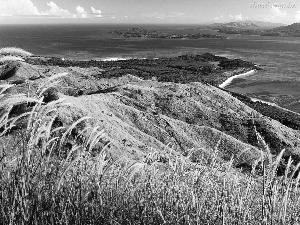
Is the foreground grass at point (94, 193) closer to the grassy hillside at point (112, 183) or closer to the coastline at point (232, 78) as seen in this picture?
the grassy hillside at point (112, 183)

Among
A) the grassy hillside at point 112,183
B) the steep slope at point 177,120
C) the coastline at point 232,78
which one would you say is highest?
the grassy hillside at point 112,183

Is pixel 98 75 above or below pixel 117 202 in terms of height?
below

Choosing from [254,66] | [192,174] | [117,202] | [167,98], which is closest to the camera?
[117,202]

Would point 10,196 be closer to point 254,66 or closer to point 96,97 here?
point 96,97

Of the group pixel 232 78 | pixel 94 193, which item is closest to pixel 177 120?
pixel 94 193

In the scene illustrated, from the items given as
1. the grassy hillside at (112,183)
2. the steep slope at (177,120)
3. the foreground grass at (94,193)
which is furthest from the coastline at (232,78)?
the foreground grass at (94,193)

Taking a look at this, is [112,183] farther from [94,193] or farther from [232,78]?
[232,78]

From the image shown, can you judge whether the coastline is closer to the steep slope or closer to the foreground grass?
the steep slope

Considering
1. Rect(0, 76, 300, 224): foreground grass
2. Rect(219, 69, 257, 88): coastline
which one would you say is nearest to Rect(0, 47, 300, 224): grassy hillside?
Rect(0, 76, 300, 224): foreground grass

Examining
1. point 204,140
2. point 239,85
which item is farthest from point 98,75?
point 204,140
